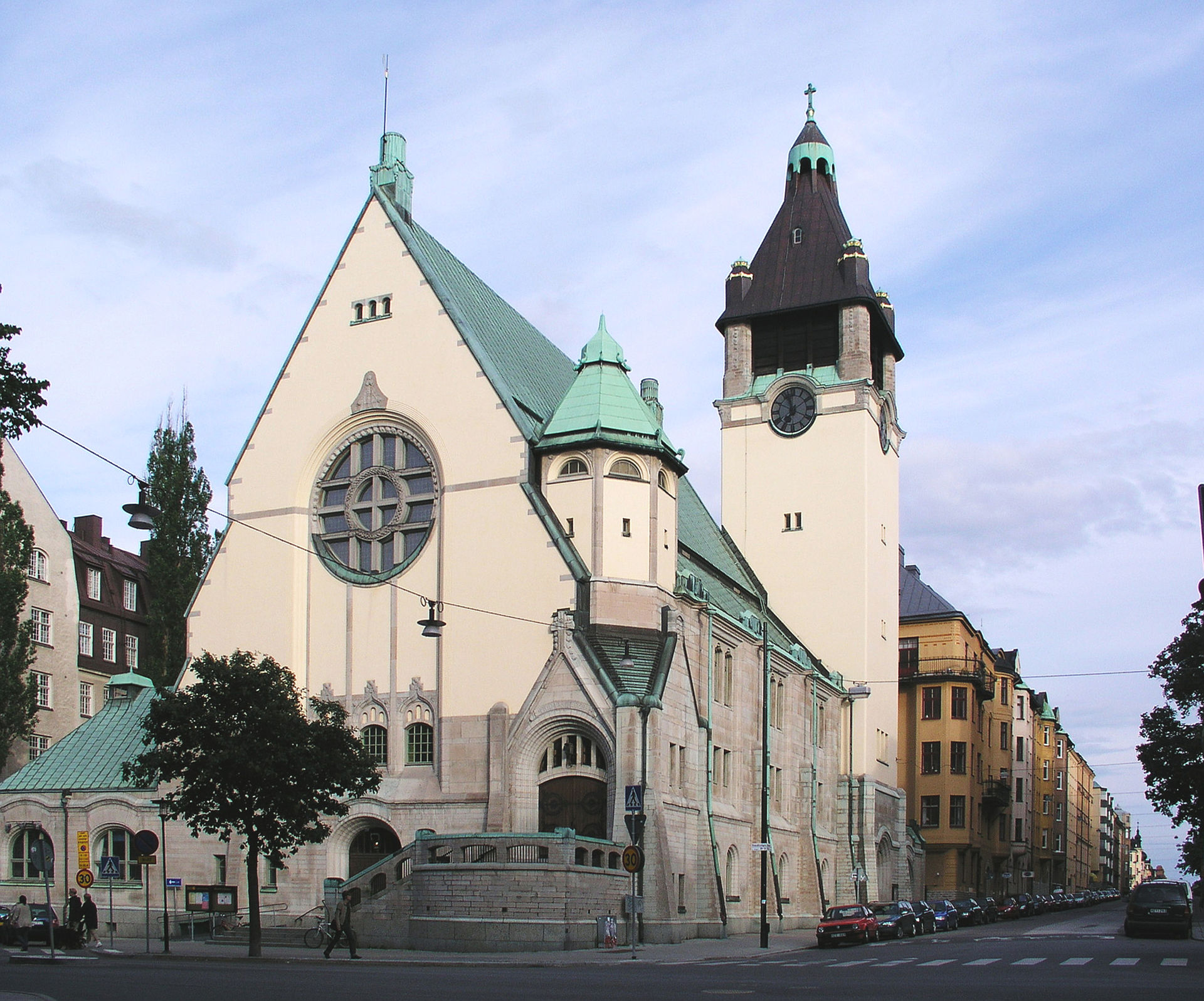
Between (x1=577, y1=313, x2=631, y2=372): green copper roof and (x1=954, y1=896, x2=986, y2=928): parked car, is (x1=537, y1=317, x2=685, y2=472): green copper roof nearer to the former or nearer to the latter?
(x1=577, y1=313, x2=631, y2=372): green copper roof

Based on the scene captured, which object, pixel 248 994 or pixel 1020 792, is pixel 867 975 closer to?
pixel 248 994

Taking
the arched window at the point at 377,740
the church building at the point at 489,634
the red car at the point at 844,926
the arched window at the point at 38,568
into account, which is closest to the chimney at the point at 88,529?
the arched window at the point at 38,568

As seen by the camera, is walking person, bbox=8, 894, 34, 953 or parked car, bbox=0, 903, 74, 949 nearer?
walking person, bbox=8, 894, 34, 953

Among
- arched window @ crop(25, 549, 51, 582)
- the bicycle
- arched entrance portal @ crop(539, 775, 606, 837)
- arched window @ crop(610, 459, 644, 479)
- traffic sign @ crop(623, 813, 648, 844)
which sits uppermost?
arched window @ crop(610, 459, 644, 479)

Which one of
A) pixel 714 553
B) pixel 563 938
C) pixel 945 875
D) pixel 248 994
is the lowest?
pixel 945 875

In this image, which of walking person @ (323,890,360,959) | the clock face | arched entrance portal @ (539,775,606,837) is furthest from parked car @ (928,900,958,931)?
walking person @ (323,890,360,959)

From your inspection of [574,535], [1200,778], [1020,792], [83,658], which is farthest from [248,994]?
[1020,792]

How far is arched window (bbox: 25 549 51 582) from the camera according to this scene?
6044cm

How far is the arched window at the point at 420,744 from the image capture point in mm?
40812

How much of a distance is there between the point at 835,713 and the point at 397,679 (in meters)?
21.8

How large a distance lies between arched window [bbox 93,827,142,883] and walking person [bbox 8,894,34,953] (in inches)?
449

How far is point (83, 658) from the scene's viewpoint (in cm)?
6328

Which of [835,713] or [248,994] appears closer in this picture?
[248,994]

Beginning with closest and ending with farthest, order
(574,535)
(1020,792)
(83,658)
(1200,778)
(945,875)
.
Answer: (574,535) < (1200,778) < (83,658) < (945,875) < (1020,792)
